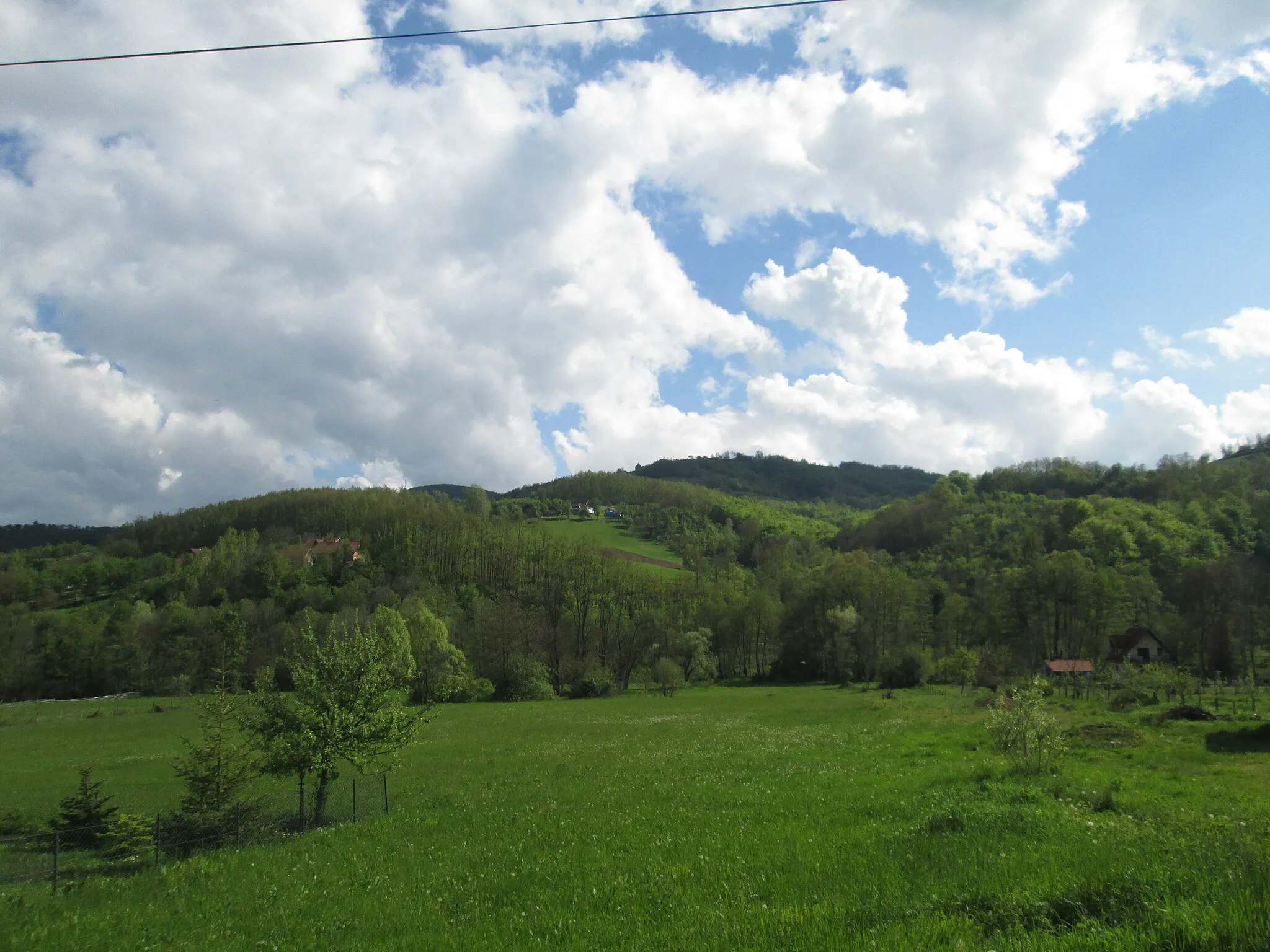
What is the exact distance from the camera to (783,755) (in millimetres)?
27844

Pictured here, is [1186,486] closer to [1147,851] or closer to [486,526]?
[486,526]

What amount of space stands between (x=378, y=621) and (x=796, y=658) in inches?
2351

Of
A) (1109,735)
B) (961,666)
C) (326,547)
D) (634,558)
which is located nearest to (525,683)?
(961,666)

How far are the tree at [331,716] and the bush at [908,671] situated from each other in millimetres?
67289

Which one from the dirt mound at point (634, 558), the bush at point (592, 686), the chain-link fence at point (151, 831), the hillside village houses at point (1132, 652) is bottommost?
the bush at point (592, 686)

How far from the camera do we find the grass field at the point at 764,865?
8.10 m

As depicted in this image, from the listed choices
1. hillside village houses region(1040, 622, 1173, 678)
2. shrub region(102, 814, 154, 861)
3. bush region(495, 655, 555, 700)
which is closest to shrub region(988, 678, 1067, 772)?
shrub region(102, 814, 154, 861)

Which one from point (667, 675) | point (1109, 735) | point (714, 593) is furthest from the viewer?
point (714, 593)

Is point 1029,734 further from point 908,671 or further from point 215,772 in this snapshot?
point 908,671

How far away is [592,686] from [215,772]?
69987 mm

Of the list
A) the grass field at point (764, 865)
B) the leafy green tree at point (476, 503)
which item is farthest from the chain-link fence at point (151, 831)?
the leafy green tree at point (476, 503)

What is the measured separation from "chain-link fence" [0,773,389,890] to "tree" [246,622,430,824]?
0.88 meters

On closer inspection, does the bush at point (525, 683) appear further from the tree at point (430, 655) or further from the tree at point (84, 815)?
the tree at point (84, 815)

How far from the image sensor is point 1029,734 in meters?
19.8
